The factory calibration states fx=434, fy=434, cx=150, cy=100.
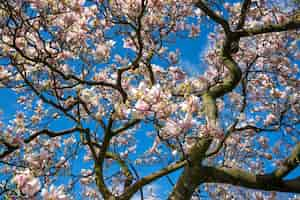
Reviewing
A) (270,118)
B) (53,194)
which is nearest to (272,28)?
(270,118)

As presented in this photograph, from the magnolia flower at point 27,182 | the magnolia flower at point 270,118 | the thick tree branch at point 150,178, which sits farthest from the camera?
the magnolia flower at point 270,118

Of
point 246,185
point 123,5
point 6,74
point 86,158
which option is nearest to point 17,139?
point 6,74

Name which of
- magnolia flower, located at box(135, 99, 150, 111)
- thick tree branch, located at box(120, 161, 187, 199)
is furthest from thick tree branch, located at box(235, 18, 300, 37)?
magnolia flower, located at box(135, 99, 150, 111)

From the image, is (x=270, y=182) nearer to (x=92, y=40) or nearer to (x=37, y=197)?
(x=37, y=197)

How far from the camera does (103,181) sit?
17.9 feet

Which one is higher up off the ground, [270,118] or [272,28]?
[272,28]

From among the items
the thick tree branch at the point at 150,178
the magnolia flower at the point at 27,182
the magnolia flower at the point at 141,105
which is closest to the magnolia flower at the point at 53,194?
the magnolia flower at the point at 27,182

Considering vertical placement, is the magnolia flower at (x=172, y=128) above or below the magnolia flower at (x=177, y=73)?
below

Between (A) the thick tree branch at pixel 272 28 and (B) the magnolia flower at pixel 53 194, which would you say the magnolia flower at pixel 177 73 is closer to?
(A) the thick tree branch at pixel 272 28

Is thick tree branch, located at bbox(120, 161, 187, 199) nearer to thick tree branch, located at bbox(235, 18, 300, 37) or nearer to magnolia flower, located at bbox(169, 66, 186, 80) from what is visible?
thick tree branch, located at bbox(235, 18, 300, 37)

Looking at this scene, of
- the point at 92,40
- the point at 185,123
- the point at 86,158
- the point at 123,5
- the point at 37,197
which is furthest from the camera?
the point at 86,158

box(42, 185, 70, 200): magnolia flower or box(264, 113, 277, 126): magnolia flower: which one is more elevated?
box(264, 113, 277, 126): magnolia flower

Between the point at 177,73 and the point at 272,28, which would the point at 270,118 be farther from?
the point at 272,28

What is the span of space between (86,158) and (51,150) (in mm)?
2014
